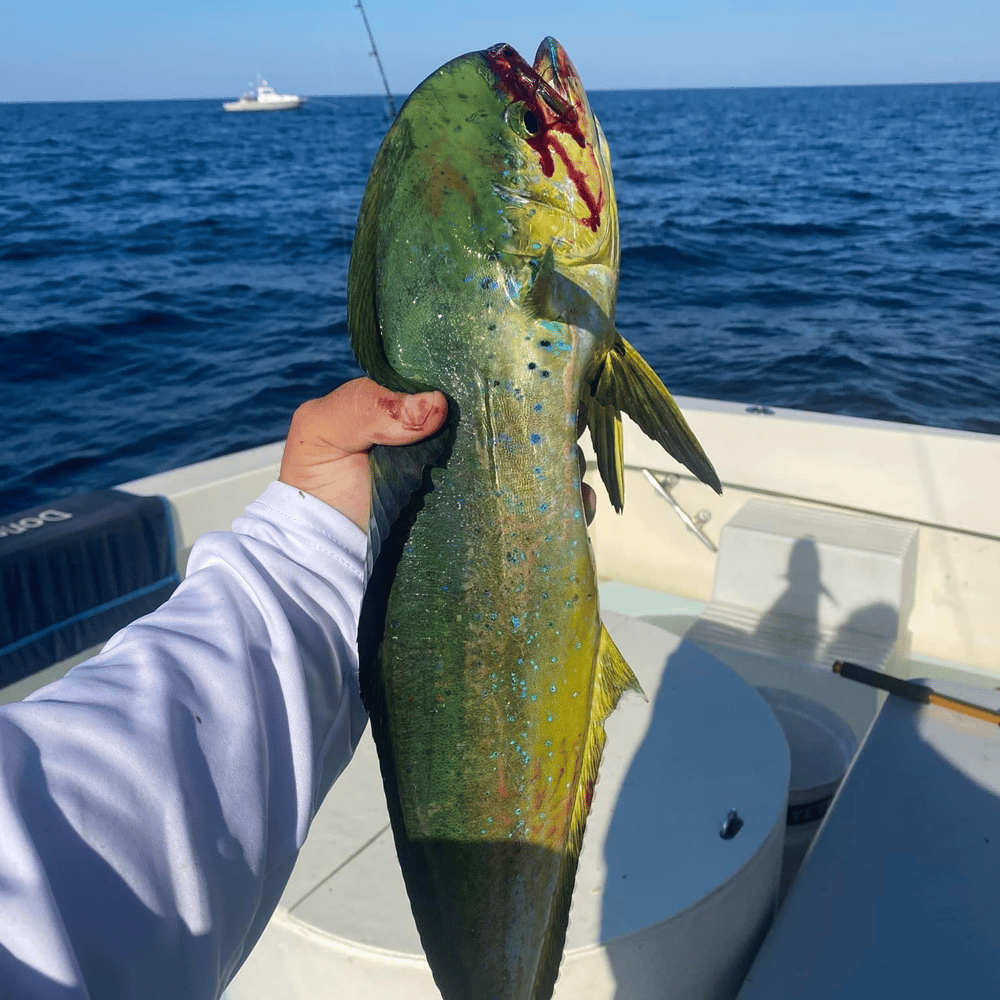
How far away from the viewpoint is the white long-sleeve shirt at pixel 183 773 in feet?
3.04

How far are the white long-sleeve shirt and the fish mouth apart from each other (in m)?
0.70

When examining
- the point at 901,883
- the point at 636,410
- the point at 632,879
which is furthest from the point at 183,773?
the point at 901,883

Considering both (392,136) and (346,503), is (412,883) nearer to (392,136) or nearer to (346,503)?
(346,503)

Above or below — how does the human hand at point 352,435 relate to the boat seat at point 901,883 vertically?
above

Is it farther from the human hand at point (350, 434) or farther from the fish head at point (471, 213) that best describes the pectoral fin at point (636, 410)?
the human hand at point (350, 434)

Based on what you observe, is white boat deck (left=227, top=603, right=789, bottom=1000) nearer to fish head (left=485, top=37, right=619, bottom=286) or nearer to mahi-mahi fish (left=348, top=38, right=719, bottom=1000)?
mahi-mahi fish (left=348, top=38, right=719, bottom=1000)

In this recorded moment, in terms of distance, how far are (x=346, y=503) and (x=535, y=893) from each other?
722 millimetres

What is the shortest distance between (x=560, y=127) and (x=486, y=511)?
602mm

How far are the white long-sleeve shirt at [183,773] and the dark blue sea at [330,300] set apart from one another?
8.20 meters

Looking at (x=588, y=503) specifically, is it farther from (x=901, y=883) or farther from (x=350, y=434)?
(x=901, y=883)

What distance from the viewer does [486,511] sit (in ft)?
4.30

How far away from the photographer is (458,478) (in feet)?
4.34

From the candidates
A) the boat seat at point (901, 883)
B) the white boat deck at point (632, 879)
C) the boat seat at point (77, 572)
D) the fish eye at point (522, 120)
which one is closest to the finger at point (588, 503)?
the fish eye at point (522, 120)

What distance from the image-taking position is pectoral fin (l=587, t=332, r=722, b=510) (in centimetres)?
136
